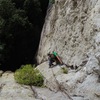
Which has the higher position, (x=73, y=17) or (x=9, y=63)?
(x=73, y=17)

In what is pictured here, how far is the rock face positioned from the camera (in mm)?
12055

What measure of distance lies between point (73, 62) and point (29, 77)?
2.79 m

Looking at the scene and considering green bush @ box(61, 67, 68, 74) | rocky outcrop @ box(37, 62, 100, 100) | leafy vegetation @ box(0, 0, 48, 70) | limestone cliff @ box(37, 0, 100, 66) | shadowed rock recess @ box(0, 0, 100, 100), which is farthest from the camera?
leafy vegetation @ box(0, 0, 48, 70)

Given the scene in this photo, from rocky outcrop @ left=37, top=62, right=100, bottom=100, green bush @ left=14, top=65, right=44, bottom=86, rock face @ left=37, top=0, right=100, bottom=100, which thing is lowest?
green bush @ left=14, top=65, right=44, bottom=86

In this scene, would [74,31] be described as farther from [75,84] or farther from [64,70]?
[75,84]

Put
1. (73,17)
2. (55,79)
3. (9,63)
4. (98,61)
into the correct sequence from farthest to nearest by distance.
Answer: (9,63) → (73,17) → (55,79) → (98,61)

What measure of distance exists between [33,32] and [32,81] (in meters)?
9.17

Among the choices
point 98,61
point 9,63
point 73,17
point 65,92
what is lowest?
point 9,63

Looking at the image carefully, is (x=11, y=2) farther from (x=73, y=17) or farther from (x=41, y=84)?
(x=41, y=84)


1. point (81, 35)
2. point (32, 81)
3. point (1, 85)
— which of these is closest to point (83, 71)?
point (81, 35)

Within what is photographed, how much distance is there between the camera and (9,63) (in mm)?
23281

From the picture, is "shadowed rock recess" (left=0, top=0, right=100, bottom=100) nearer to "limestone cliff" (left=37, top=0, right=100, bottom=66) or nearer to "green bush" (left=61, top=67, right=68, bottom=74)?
"limestone cliff" (left=37, top=0, right=100, bottom=66)

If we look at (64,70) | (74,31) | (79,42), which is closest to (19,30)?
(74,31)

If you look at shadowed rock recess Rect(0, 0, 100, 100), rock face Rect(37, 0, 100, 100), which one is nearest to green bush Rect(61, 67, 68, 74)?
shadowed rock recess Rect(0, 0, 100, 100)
